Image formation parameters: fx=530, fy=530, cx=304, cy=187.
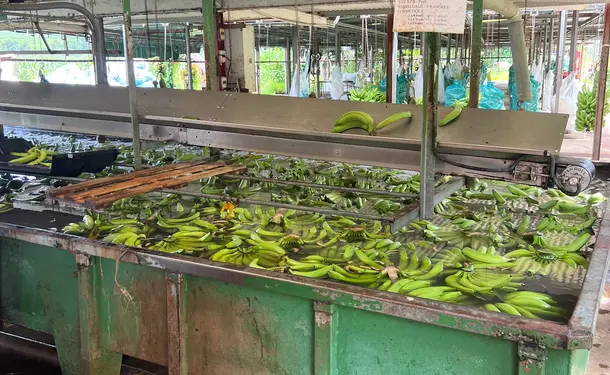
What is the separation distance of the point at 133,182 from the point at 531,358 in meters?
2.43

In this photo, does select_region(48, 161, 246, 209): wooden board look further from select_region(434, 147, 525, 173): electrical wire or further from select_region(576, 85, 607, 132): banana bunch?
select_region(576, 85, 607, 132): banana bunch

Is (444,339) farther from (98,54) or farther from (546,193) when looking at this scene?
(98,54)

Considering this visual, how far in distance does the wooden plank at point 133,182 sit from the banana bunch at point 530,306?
2103mm

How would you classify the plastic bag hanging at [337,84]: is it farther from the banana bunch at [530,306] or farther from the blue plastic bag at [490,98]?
the banana bunch at [530,306]

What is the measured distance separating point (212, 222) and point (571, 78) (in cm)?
1056

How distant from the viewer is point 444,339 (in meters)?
1.80

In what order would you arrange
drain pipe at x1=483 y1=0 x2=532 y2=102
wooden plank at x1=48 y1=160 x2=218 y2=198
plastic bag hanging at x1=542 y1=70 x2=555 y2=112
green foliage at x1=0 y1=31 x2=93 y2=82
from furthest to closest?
1. green foliage at x1=0 y1=31 x2=93 y2=82
2. plastic bag hanging at x1=542 y1=70 x2=555 y2=112
3. drain pipe at x1=483 y1=0 x2=532 y2=102
4. wooden plank at x1=48 y1=160 x2=218 y2=198

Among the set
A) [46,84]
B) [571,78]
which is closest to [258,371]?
[46,84]

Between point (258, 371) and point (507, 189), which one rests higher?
point (507, 189)

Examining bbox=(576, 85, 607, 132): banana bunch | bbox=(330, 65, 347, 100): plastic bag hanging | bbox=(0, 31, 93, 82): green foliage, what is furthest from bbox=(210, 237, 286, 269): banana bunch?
bbox=(0, 31, 93, 82): green foliage

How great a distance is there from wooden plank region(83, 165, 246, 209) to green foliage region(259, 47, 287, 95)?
16.9 m

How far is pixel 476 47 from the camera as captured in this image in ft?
13.4

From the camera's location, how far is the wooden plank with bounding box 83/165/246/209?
2.73 meters

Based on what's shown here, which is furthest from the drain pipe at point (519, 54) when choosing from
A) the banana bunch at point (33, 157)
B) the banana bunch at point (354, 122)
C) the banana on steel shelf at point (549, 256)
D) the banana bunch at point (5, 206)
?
the banana bunch at point (5, 206)
